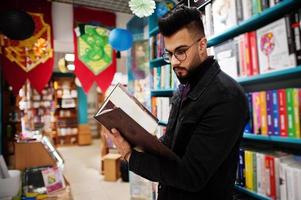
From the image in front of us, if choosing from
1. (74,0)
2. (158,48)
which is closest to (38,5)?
(74,0)

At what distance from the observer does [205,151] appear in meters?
0.80

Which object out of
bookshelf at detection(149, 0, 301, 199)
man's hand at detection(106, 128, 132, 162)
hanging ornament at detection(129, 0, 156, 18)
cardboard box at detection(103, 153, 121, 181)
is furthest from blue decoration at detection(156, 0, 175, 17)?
cardboard box at detection(103, 153, 121, 181)

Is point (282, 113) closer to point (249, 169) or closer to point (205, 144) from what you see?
point (249, 169)

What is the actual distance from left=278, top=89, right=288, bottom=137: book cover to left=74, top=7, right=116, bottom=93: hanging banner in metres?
3.27

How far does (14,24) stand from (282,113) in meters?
3.24

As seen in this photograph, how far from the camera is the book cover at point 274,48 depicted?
4.09 feet

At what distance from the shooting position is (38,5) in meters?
3.78

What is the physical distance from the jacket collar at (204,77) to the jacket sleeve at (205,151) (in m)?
0.11

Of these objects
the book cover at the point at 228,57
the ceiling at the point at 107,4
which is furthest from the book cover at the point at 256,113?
A: the ceiling at the point at 107,4

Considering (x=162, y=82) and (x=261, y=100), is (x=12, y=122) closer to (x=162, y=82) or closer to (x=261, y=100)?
(x=162, y=82)

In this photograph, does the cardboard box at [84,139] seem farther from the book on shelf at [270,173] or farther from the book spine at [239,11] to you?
the book spine at [239,11]

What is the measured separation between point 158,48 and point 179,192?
80.3 inches

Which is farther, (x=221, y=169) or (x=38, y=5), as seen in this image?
(x=38, y=5)

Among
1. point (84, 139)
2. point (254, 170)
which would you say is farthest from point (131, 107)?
point (84, 139)
